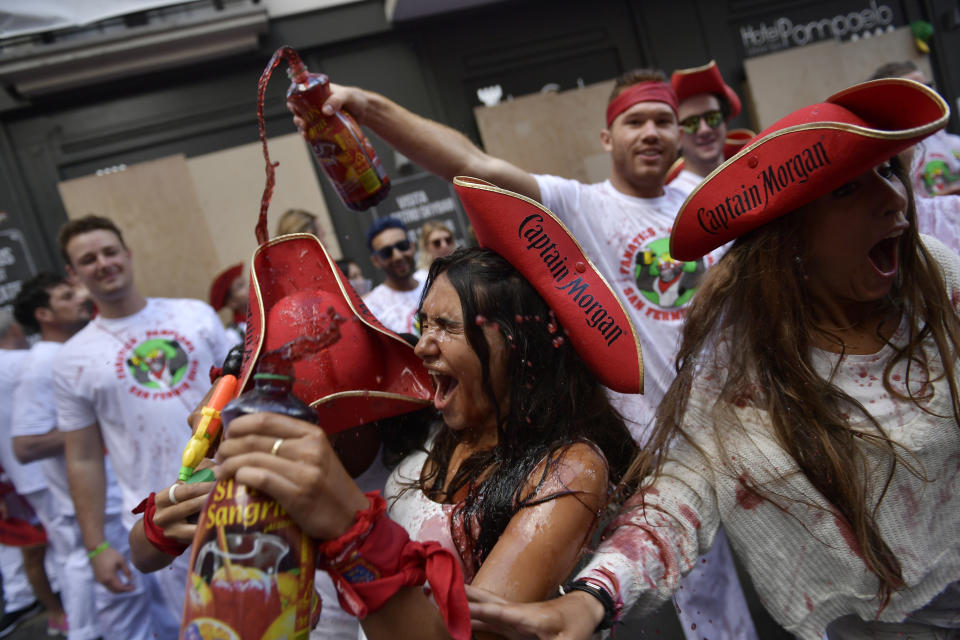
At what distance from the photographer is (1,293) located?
6.62 m

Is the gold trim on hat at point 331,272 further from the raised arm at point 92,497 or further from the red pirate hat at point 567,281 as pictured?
the raised arm at point 92,497

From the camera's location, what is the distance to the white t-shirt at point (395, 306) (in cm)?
407

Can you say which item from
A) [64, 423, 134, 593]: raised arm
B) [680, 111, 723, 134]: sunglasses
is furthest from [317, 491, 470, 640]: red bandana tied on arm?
[680, 111, 723, 134]: sunglasses

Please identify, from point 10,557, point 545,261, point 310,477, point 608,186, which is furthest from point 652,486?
point 10,557

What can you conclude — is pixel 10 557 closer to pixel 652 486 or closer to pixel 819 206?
pixel 652 486

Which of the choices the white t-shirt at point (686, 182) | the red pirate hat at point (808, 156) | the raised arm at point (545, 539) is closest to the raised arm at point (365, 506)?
the raised arm at point (545, 539)

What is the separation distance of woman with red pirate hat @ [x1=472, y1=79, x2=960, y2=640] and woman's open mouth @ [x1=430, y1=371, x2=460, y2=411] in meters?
0.48

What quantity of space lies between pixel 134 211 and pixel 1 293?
1.50m

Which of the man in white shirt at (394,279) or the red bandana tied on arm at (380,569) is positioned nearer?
the red bandana tied on arm at (380,569)

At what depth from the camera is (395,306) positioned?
4227 mm

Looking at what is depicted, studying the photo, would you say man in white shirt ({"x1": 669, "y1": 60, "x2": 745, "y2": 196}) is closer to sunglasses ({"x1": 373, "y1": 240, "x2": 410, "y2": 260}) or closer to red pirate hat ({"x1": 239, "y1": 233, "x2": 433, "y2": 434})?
sunglasses ({"x1": 373, "y1": 240, "x2": 410, "y2": 260})

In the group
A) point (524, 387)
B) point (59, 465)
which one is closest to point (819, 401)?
point (524, 387)

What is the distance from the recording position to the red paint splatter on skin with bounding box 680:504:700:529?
1.49 meters

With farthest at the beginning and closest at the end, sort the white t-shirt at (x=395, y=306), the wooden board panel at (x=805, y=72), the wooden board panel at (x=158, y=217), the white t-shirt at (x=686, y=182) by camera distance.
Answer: the wooden board panel at (x=805, y=72)
the wooden board panel at (x=158, y=217)
the white t-shirt at (x=395, y=306)
the white t-shirt at (x=686, y=182)
